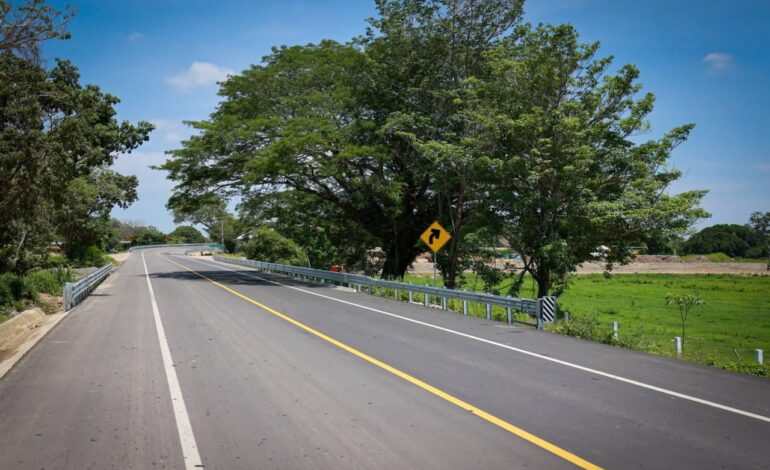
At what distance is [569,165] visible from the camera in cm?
1941

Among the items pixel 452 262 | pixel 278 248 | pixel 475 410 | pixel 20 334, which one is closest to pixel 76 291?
pixel 20 334

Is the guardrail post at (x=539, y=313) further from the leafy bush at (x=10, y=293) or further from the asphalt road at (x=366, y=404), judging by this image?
the leafy bush at (x=10, y=293)

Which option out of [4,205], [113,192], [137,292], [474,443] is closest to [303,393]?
[474,443]

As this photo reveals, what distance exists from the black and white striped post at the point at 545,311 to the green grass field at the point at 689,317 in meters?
0.75

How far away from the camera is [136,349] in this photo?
1080 centimetres

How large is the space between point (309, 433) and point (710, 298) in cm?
5452

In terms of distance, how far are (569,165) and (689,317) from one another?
980 inches

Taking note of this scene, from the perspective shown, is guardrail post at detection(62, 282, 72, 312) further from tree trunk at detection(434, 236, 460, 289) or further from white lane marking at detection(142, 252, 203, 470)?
tree trunk at detection(434, 236, 460, 289)

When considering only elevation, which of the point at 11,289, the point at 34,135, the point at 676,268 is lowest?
the point at 676,268

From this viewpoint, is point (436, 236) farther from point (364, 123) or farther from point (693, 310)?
point (693, 310)

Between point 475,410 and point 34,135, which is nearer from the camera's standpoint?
point 475,410

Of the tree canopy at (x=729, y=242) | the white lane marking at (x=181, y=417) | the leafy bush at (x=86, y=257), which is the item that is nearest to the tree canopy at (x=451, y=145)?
the white lane marking at (x=181, y=417)

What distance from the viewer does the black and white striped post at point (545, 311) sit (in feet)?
48.0

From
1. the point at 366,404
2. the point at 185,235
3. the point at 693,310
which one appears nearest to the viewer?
the point at 366,404
